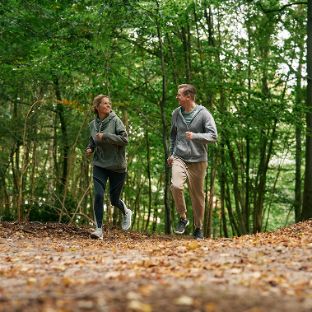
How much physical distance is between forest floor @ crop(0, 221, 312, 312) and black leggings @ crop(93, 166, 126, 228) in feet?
4.62

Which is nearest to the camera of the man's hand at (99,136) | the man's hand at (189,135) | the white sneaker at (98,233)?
the man's hand at (189,135)

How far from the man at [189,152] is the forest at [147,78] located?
2.67 metres

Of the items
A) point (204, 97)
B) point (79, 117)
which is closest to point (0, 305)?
point (204, 97)

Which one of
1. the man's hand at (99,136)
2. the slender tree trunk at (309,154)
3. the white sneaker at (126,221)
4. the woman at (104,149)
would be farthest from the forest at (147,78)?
the man's hand at (99,136)

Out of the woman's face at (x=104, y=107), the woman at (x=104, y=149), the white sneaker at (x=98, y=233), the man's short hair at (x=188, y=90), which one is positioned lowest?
the white sneaker at (x=98, y=233)

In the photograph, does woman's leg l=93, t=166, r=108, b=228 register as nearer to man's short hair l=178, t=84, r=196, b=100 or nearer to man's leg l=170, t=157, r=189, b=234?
man's leg l=170, t=157, r=189, b=234

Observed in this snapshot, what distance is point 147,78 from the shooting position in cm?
1703

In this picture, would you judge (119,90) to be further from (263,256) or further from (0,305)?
(0,305)

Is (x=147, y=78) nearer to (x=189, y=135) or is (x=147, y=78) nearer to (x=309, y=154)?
(x=309, y=154)

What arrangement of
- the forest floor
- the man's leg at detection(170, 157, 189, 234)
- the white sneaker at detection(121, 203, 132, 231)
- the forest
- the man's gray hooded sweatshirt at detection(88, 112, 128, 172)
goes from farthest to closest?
the forest → the white sneaker at detection(121, 203, 132, 231) → the man's gray hooded sweatshirt at detection(88, 112, 128, 172) → the man's leg at detection(170, 157, 189, 234) → the forest floor

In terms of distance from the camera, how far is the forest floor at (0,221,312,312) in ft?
11.0

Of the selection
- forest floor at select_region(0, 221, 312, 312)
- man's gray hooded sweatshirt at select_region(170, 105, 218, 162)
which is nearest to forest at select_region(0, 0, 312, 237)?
man's gray hooded sweatshirt at select_region(170, 105, 218, 162)

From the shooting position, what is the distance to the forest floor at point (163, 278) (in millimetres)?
3344

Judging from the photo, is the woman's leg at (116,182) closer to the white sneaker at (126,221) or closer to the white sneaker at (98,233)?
the white sneaker at (126,221)
